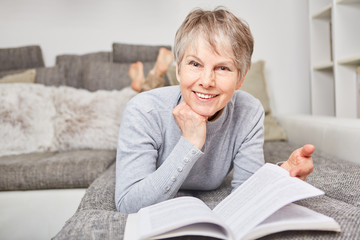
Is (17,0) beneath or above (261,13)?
above

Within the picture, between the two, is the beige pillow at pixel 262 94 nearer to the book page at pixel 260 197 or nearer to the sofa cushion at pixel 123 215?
the sofa cushion at pixel 123 215

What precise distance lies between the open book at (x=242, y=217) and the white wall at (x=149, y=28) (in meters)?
2.00

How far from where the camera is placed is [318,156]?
1459mm

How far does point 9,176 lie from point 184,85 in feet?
3.59

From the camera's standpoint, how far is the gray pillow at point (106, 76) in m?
2.14

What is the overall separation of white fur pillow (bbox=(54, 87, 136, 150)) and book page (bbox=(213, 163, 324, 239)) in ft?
4.04

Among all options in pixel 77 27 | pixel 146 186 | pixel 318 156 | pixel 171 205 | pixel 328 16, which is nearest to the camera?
pixel 171 205

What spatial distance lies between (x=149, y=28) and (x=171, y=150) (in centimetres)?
175

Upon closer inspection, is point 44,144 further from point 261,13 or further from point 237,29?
point 261,13

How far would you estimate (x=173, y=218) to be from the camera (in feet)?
1.96

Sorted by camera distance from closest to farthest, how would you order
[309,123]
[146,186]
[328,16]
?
[146,186]
[309,123]
[328,16]

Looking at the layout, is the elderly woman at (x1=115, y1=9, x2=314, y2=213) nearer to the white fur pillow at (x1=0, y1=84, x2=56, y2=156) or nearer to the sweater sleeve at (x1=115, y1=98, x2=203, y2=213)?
the sweater sleeve at (x1=115, y1=98, x2=203, y2=213)

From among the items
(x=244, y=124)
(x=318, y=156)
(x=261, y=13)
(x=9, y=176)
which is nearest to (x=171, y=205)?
(x=244, y=124)

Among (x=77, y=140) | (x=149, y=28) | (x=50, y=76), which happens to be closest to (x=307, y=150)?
(x=77, y=140)
